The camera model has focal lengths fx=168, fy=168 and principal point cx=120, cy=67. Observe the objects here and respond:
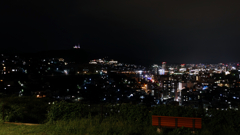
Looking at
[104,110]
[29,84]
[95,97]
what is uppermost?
[104,110]

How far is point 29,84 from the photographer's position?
29156 mm

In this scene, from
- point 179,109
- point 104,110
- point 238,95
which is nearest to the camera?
point 179,109

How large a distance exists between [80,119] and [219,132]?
4664 millimetres

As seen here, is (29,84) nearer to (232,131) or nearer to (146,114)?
(146,114)

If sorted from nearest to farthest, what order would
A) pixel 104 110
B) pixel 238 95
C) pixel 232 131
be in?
pixel 232 131
pixel 104 110
pixel 238 95

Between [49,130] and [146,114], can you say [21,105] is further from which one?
[146,114]

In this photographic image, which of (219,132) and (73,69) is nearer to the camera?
(219,132)

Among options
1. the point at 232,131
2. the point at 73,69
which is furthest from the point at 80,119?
the point at 73,69

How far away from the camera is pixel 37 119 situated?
7383mm

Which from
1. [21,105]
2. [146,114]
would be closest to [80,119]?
[146,114]

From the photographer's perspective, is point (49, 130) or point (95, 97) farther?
point (95, 97)

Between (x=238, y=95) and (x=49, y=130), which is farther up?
(x=49, y=130)

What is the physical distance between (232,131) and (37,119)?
24.4 feet

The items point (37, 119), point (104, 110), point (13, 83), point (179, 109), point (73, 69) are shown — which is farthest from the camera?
point (73, 69)
